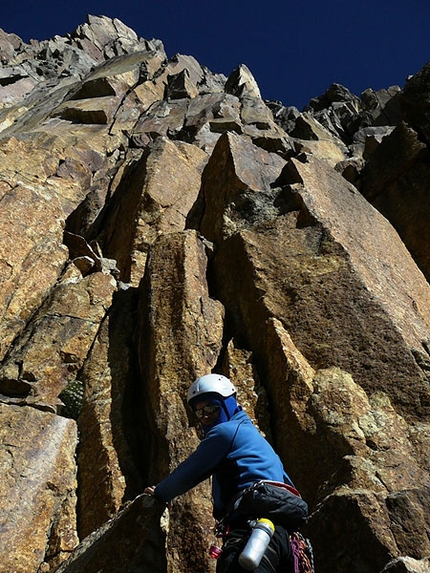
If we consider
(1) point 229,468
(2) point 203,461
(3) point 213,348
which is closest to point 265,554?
Result: (1) point 229,468

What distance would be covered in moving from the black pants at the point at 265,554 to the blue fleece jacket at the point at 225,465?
0.53m

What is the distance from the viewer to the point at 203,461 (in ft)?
23.7

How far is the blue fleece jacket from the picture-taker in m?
7.22

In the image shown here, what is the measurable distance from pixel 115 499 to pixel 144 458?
119 centimetres

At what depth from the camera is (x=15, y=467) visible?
40.0 ft

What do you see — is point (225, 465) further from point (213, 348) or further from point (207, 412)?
point (213, 348)


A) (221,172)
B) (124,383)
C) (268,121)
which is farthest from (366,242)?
(268,121)

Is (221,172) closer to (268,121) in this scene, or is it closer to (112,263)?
(112,263)

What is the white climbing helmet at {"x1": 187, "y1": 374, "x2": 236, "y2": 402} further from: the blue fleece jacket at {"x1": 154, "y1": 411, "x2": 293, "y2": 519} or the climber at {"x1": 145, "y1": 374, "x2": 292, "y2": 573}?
the blue fleece jacket at {"x1": 154, "y1": 411, "x2": 293, "y2": 519}

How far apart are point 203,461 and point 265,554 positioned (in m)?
1.32

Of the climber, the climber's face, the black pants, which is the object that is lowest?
the black pants

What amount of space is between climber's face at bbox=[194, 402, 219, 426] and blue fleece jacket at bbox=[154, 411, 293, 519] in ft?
1.59

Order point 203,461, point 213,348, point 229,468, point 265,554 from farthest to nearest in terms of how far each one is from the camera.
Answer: point 213,348 → point 229,468 → point 203,461 → point 265,554

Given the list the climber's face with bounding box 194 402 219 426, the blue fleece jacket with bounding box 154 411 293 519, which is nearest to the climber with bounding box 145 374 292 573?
the blue fleece jacket with bounding box 154 411 293 519
